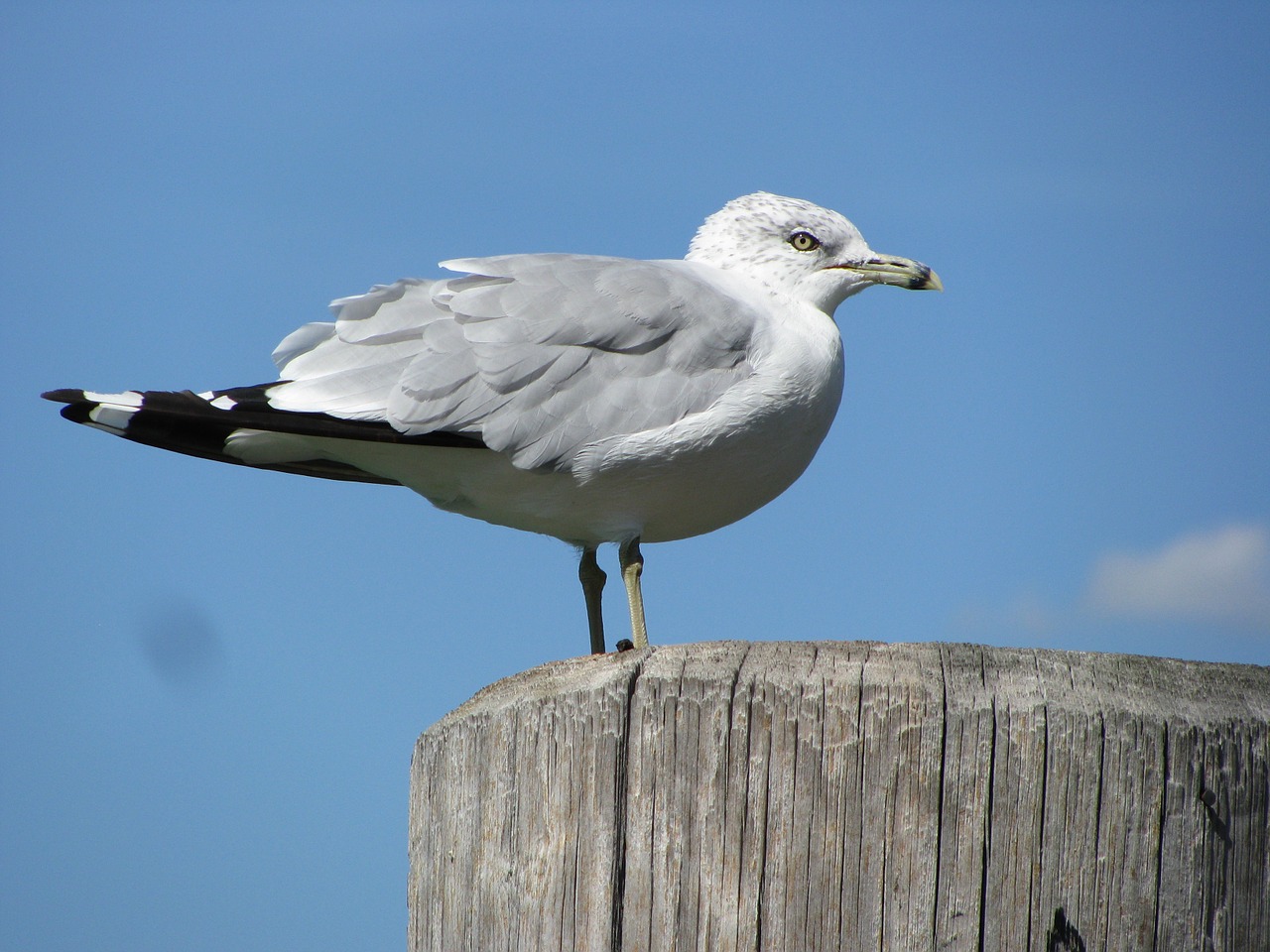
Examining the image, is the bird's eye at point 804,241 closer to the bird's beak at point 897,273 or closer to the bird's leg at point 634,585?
the bird's beak at point 897,273

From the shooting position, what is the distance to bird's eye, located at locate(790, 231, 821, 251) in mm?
5590

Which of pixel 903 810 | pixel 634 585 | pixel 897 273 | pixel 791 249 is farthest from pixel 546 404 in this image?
pixel 903 810

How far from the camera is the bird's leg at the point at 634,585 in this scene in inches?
183

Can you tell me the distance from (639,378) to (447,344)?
2.36 ft

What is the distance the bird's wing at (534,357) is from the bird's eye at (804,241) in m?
0.93

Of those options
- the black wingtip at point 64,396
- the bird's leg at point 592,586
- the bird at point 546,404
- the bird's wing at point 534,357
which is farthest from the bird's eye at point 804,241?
the black wingtip at point 64,396

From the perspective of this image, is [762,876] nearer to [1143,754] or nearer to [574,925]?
[574,925]

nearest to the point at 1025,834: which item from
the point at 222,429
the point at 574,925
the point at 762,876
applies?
the point at 762,876

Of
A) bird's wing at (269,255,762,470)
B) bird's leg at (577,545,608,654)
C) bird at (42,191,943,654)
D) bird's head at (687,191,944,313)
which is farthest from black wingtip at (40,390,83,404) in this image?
bird's head at (687,191,944,313)

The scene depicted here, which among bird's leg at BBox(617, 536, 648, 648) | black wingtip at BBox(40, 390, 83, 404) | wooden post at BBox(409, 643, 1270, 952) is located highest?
black wingtip at BBox(40, 390, 83, 404)

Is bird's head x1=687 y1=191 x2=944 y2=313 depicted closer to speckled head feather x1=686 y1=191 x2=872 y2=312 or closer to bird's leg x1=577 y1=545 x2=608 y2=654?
speckled head feather x1=686 y1=191 x2=872 y2=312

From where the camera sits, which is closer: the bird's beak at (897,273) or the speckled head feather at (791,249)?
the speckled head feather at (791,249)

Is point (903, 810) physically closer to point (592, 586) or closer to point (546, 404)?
point (546, 404)

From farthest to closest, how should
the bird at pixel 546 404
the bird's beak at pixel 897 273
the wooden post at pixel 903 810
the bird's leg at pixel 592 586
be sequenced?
the bird's beak at pixel 897 273 < the bird's leg at pixel 592 586 < the bird at pixel 546 404 < the wooden post at pixel 903 810
